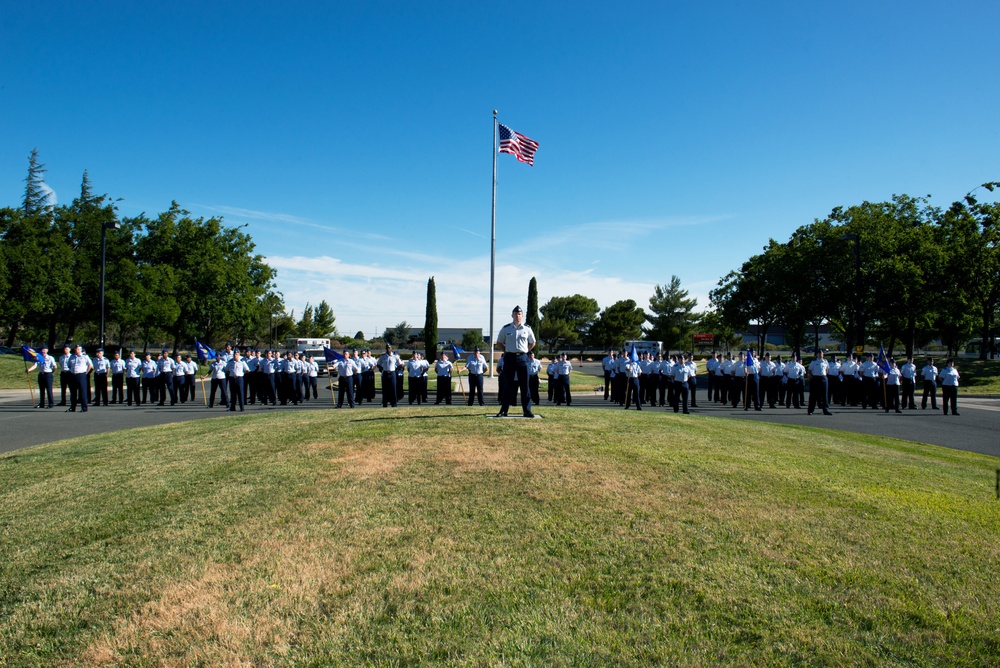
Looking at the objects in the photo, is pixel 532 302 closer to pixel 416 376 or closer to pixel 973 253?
pixel 973 253

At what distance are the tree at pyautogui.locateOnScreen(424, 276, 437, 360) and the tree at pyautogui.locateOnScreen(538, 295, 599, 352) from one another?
3079cm

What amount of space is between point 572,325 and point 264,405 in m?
69.3

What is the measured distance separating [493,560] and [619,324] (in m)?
78.6

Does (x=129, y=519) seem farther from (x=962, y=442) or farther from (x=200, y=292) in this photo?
(x=200, y=292)

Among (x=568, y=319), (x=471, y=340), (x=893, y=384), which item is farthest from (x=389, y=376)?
(x=568, y=319)

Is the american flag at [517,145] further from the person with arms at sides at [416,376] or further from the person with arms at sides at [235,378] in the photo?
the person with arms at sides at [235,378]

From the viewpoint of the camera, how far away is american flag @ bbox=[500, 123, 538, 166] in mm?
24266

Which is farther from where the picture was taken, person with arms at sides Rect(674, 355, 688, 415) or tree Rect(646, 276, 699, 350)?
tree Rect(646, 276, 699, 350)

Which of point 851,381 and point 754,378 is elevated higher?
point 754,378

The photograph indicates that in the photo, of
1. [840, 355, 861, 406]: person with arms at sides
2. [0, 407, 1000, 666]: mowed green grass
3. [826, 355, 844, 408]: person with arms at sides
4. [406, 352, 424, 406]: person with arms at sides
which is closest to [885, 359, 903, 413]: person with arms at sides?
[840, 355, 861, 406]: person with arms at sides

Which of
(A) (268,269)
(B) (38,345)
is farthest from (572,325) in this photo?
(B) (38,345)

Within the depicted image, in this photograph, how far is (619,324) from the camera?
265 ft

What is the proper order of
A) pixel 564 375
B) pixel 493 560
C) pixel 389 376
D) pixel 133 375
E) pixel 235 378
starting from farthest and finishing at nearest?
1. pixel 564 375
2. pixel 133 375
3. pixel 389 376
4. pixel 235 378
5. pixel 493 560

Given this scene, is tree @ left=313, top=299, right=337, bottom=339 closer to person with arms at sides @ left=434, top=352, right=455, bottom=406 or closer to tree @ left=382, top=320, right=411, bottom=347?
tree @ left=382, top=320, right=411, bottom=347
